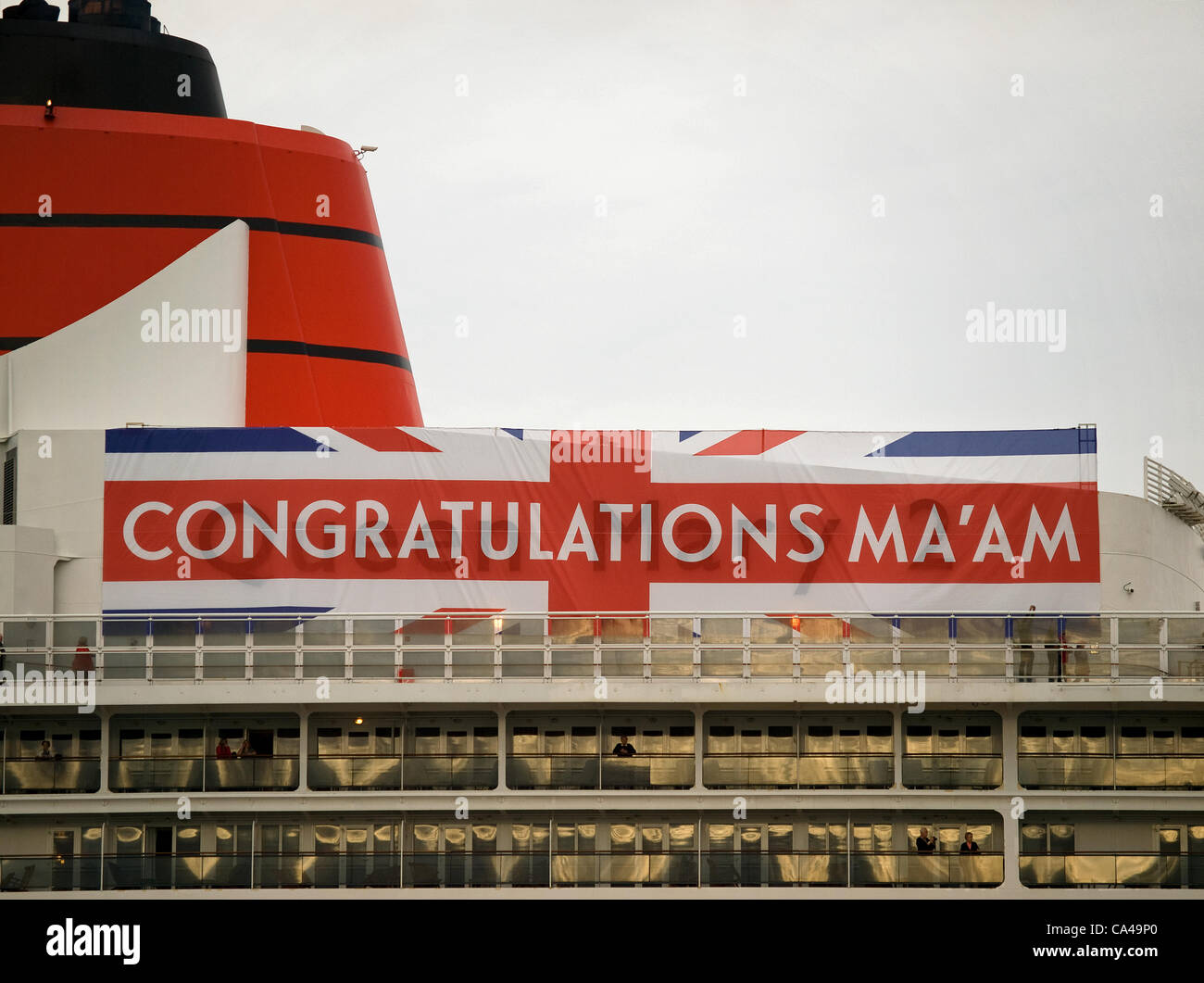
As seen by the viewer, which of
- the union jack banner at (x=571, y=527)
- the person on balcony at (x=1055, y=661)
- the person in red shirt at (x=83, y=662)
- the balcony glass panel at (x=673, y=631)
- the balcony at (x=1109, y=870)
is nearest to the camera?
the balcony at (x=1109, y=870)

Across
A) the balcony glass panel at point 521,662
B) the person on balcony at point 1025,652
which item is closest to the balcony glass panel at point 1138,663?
the person on balcony at point 1025,652

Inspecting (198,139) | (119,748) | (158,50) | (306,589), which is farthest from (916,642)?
(158,50)

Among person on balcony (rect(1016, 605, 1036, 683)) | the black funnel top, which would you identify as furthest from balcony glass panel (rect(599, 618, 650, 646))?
the black funnel top

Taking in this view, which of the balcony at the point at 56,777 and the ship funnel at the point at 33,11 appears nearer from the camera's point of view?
the balcony at the point at 56,777

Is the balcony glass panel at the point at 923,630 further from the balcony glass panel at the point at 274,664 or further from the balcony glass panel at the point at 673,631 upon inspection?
the balcony glass panel at the point at 274,664

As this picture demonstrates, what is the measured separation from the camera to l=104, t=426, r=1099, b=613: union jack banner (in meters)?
22.0

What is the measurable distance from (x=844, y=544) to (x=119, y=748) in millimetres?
10637

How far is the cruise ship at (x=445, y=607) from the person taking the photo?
18.6 meters

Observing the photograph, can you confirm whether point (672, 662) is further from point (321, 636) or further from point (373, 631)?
point (321, 636)

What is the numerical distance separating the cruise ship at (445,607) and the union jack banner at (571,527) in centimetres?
5

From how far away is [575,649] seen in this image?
18.8 m

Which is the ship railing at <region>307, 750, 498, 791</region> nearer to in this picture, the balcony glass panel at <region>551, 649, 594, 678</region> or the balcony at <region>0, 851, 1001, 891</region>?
the balcony at <region>0, 851, 1001, 891</region>

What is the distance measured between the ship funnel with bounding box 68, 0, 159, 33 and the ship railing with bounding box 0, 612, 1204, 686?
412 inches

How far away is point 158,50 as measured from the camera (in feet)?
77.4
